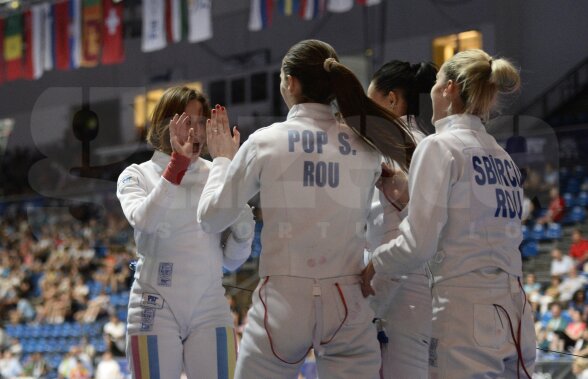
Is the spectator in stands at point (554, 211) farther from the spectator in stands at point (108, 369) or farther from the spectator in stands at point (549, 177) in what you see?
the spectator in stands at point (108, 369)

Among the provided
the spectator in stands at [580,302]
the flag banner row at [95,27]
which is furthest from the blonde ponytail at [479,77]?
the flag banner row at [95,27]

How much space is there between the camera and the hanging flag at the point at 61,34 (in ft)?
49.2

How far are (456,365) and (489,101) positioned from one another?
728 mm

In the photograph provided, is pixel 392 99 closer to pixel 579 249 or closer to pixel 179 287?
pixel 179 287

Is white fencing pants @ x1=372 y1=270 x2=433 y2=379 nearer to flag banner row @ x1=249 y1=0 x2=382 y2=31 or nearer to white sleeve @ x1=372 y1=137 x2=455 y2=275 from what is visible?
white sleeve @ x1=372 y1=137 x2=455 y2=275

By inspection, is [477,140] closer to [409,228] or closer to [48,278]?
[409,228]

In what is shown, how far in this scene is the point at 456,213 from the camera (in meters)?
2.31

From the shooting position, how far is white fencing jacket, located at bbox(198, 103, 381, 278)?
2.26 m

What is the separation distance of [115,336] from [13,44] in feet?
22.9

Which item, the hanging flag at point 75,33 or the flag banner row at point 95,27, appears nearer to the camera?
the flag banner row at point 95,27

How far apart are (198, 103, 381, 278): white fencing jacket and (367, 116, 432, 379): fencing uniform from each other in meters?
0.29

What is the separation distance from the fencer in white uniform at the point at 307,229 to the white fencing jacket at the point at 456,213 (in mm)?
134

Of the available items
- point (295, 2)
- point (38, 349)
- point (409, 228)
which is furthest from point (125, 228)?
point (409, 228)

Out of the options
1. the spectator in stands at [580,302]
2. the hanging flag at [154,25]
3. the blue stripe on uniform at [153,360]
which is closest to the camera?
the blue stripe on uniform at [153,360]
